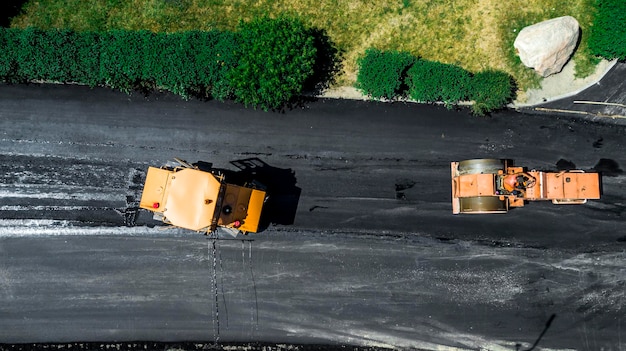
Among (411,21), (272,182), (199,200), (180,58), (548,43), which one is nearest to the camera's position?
(199,200)

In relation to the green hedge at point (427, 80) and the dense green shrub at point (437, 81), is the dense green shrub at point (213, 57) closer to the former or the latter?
the green hedge at point (427, 80)

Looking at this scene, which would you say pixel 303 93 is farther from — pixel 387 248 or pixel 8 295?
pixel 8 295

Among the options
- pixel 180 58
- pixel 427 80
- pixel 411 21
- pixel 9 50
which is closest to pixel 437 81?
pixel 427 80

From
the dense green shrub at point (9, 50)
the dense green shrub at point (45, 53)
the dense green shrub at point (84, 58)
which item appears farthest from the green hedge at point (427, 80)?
the dense green shrub at point (9, 50)

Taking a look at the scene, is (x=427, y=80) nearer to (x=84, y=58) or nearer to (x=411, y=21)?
(x=411, y=21)

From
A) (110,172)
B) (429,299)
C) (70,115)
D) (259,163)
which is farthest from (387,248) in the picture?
(70,115)
